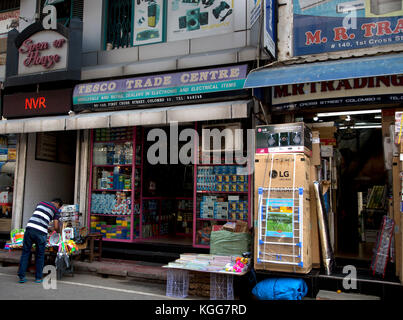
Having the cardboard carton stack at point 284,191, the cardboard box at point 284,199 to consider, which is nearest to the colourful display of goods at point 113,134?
the cardboard carton stack at point 284,191

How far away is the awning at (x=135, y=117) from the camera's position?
7445 millimetres

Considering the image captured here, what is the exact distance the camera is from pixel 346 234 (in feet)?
32.3

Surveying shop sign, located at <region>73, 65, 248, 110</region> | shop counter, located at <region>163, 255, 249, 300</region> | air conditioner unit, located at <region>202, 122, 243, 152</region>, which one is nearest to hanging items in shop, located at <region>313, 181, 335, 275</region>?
shop counter, located at <region>163, 255, 249, 300</region>

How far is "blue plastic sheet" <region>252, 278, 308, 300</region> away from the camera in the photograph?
5.78m

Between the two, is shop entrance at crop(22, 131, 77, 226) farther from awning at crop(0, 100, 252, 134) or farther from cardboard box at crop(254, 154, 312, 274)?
cardboard box at crop(254, 154, 312, 274)

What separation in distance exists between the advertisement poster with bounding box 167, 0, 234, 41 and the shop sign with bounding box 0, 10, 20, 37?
529 cm

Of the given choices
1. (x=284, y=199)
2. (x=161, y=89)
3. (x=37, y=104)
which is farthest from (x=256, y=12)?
(x=37, y=104)

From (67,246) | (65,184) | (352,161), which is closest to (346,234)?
(352,161)

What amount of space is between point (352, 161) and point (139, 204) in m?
7.15

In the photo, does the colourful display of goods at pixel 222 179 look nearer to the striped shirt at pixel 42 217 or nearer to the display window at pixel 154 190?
the display window at pixel 154 190

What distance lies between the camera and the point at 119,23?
404 inches

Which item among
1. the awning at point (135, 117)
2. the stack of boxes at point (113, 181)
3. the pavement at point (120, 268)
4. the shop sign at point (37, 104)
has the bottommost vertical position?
the pavement at point (120, 268)

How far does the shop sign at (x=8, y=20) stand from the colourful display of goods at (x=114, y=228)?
22.2 ft

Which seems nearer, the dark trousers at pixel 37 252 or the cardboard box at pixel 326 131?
the dark trousers at pixel 37 252
